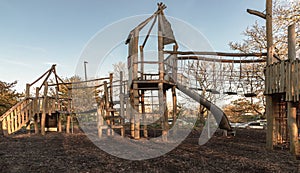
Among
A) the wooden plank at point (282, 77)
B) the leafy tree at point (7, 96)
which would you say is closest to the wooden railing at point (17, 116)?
the leafy tree at point (7, 96)

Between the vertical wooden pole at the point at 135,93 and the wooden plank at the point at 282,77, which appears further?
the vertical wooden pole at the point at 135,93

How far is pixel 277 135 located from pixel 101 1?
421 inches

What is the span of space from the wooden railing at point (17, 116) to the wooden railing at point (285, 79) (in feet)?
31.3

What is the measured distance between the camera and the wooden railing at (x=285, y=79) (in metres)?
5.65

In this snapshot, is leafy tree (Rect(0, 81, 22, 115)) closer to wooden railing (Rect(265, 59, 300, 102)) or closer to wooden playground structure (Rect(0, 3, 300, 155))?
wooden playground structure (Rect(0, 3, 300, 155))

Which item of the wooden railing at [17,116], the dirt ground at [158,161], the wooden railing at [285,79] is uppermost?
the wooden railing at [285,79]

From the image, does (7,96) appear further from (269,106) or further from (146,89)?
(269,106)

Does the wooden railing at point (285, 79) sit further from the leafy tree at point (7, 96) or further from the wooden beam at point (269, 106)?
the leafy tree at point (7, 96)

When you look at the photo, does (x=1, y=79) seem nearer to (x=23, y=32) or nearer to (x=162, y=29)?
(x=23, y=32)

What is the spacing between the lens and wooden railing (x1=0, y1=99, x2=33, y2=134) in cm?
952

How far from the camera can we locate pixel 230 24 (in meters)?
14.1

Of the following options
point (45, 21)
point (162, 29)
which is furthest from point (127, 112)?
point (45, 21)

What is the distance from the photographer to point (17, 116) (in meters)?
9.92

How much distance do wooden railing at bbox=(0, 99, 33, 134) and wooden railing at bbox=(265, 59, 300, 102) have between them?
9551 millimetres
